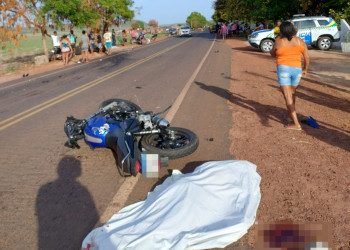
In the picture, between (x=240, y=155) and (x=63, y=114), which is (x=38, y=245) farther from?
(x=63, y=114)

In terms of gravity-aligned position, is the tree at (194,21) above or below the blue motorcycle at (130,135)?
above

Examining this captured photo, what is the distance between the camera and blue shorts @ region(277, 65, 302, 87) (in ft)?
17.3

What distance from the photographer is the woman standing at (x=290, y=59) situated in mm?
5123

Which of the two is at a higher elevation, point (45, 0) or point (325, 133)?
point (45, 0)

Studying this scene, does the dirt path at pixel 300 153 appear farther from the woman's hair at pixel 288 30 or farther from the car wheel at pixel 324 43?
the car wheel at pixel 324 43

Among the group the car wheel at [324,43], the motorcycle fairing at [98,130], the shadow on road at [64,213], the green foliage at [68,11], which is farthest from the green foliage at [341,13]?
the shadow on road at [64,213]

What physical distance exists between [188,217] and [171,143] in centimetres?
196

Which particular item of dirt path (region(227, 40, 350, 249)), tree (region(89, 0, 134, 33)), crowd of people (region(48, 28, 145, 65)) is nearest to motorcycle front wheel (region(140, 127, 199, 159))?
dirt path (region(227, 40, 350, 249))

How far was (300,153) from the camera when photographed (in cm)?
440

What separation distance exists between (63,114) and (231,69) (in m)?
7.78

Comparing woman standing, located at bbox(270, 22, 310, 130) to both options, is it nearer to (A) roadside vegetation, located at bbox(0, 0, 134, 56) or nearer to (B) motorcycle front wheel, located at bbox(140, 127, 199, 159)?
(B) motorcycle front wheel, located at bbox(140, 127, 199, 159)

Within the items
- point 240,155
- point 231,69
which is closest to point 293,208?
point 240,155

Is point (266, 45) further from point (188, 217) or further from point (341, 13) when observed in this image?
point (188, 217)

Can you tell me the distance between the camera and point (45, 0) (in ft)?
61.6
